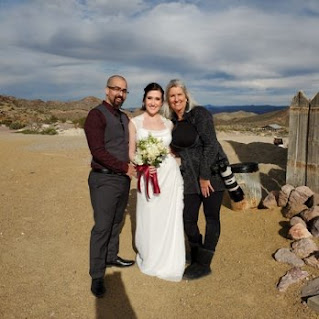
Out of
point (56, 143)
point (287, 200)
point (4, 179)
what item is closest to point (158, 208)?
point (287, 200)

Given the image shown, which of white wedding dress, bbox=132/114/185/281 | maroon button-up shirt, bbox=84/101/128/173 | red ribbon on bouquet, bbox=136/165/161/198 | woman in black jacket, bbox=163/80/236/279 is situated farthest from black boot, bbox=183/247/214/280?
maroon button-up shirt, bbox=84/101/128/173

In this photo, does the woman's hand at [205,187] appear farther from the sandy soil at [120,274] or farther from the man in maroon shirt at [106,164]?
the sandy soil at [120,274]

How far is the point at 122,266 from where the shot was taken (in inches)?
190

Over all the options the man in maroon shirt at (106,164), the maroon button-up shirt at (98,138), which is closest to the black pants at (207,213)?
the man in maroon shirt at (106,164)

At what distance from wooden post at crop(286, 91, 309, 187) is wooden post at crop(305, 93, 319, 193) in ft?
0.28

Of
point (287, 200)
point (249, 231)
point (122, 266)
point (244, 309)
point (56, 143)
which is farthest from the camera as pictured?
point (56, 143)

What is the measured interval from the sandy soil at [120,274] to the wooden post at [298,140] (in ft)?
3.45

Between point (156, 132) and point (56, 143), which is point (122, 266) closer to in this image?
point (156, 132)

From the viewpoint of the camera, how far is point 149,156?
4086 millimetres

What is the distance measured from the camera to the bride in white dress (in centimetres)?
431

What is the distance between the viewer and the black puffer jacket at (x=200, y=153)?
4.24 m

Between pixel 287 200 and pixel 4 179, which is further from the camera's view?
pixel 4 179

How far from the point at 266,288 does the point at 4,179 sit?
724cm

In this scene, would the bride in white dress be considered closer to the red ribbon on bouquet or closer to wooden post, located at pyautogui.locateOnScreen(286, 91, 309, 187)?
the red ribbon on bouquet
